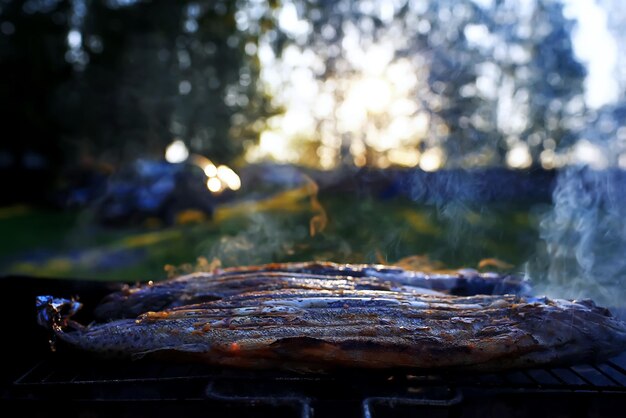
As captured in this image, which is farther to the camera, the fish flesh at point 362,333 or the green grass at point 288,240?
the green grass at point 288,240

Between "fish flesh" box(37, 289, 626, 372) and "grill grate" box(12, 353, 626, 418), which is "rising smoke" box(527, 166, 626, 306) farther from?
"grill grate" box(12, 353, 626, 418)

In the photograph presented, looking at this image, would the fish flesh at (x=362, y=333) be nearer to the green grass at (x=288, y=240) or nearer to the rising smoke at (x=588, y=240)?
the rising smoke at (x=588, y=240)

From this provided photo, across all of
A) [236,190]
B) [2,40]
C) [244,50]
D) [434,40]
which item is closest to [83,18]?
[2,40]

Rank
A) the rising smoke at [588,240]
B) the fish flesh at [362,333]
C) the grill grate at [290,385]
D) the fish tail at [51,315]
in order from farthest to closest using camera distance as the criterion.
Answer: the rising smoke at [588,240] → the fish tail at [51,315] → the fish flesh at [362,333] → the grill grate at [290,385]

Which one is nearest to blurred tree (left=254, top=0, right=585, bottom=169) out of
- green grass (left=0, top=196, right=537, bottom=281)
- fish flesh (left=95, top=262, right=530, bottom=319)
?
green grass (left=0, top=196, right=537, bottom=281)

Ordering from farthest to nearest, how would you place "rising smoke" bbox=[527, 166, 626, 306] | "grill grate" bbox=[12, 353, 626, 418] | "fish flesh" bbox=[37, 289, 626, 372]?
1. "rising smoke" bbox=[527, 166, 626, 306]
2. "fish flesh" bbox=[37, 289, 626, 372]
3. "grill grate" bbox=[12, 353, 626, 418]

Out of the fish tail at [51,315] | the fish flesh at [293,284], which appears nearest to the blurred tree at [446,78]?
the fish flesh at [293,284]
